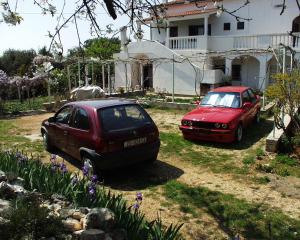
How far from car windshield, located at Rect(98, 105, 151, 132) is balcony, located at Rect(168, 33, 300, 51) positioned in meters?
17.2

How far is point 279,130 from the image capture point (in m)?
10.5

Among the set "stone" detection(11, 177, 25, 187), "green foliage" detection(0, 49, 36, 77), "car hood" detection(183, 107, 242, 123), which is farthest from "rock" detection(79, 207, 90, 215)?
"green foliage" detection(0, 49, 36, 77)

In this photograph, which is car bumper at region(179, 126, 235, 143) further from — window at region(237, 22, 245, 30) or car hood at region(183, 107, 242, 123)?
window at region(237, 22, 245, 30)

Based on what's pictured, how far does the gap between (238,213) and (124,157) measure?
2.57 meters

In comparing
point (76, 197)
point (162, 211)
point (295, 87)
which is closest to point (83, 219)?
point (76, 197)

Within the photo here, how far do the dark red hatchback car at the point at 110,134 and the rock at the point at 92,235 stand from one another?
138 inches

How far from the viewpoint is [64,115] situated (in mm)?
8938

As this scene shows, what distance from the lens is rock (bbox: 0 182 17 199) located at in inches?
189

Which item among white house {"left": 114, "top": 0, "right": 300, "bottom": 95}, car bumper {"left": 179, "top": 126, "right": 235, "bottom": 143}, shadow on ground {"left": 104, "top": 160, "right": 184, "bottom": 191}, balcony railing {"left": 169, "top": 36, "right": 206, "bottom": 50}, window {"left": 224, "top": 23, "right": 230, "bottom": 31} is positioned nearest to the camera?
shadow on ground {"left": 104, "top": 160, "right": 184, "bottom": 191}

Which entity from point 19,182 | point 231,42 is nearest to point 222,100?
point 19,182

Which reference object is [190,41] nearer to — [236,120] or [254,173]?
[236,120]

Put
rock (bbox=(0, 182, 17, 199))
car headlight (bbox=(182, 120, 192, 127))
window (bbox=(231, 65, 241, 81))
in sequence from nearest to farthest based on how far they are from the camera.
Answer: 1. rock (bbox=(0, 182, 17, 199))
2. car headlight (bbox=(182, 120, 192, 127))
3. window (bbox=(231, 65, 241, 81))

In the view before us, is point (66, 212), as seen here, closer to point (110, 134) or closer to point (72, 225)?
point (72, 225)

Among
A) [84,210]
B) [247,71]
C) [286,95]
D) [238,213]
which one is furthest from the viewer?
[247,71]
